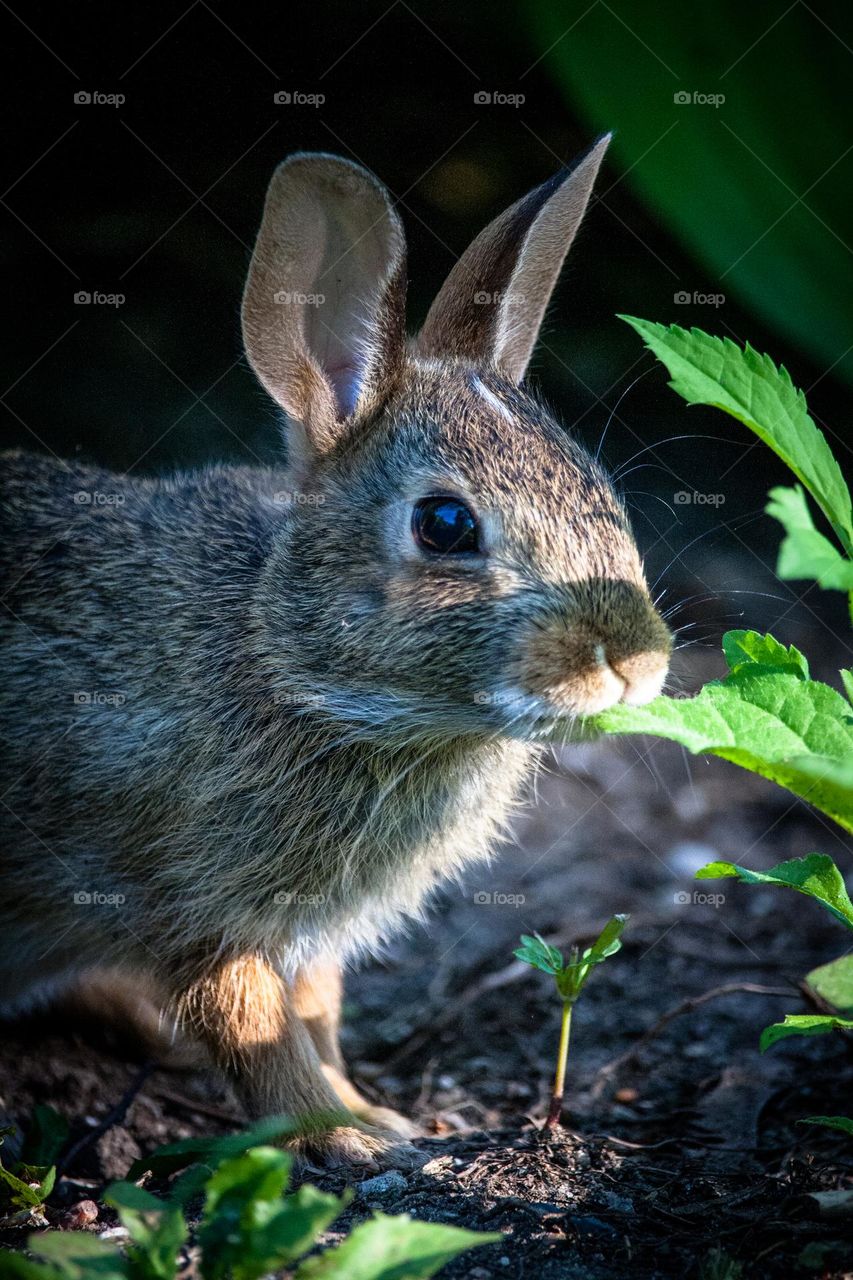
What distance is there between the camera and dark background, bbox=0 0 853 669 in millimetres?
4684

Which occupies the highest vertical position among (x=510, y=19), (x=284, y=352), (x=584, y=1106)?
(x=510, y=19)

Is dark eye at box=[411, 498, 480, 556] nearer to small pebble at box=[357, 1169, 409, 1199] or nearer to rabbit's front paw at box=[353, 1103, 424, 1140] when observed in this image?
small pebble at box=[357, 1169, 409, 1199]

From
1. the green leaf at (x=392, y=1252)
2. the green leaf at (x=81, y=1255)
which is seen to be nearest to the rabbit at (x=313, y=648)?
the green leaf at (x=392, y=1252)

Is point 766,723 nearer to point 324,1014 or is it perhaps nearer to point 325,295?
point 325,295

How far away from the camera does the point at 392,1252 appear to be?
215cm

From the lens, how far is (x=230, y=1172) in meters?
2.19

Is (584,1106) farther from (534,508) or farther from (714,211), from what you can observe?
(714,211)

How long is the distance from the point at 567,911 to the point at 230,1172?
3304 millimetres

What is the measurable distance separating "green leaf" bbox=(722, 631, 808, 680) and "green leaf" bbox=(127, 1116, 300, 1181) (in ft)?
4.72

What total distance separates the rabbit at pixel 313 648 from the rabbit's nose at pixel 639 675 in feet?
0.05

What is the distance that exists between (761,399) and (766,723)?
0.78 metres

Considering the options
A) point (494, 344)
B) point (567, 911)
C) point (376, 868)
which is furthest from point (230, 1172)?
point (567, 911)

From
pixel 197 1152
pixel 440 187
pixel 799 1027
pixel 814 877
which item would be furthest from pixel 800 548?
pixel 440 187

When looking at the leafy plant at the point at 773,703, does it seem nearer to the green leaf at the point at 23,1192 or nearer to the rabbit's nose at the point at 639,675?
the rabbit's nose at the point at 639,675
